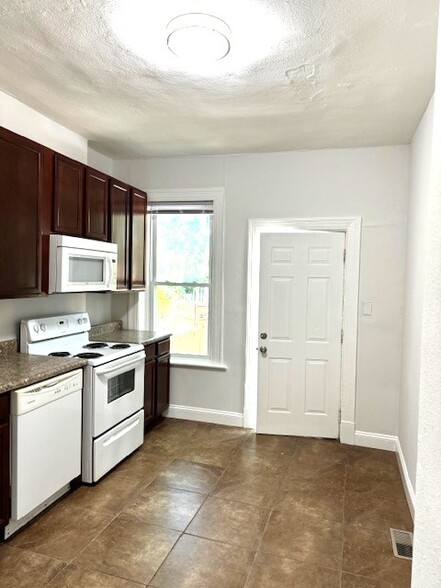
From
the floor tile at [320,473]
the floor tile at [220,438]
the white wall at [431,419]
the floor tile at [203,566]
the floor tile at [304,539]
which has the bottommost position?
the floor tile at [304,539]

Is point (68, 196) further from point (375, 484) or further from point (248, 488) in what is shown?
point (375, 484)

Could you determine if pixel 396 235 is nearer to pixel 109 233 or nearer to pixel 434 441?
pixel 109 233

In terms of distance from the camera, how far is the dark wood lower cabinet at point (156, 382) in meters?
3.65

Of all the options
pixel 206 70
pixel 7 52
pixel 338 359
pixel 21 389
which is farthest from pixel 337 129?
pixel 21 389

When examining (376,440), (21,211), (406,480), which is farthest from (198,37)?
(376,440)

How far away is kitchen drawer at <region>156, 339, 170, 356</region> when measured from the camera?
3.84 meters

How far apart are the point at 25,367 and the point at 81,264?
0.89 metres

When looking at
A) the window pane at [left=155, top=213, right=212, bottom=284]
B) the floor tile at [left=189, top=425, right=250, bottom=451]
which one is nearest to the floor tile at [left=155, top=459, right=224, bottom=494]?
the floor tile at [left=189, top=425, right=250, bottom=451]

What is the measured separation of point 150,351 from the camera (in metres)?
3.69

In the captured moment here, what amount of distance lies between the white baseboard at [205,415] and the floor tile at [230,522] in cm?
132

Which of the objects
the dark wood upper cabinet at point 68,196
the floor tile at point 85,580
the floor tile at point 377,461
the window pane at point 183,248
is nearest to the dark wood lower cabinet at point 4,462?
the floor tile at point 85,580

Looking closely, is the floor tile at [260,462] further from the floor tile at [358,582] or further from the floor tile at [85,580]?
the floor tile at [85,580]

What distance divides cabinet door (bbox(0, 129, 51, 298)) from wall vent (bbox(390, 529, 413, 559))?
268 cm

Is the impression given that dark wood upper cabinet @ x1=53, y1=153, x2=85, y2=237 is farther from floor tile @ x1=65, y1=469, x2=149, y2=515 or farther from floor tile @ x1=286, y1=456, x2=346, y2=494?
floor tile @ x1=286, y1=456, x2=346, y2=494
